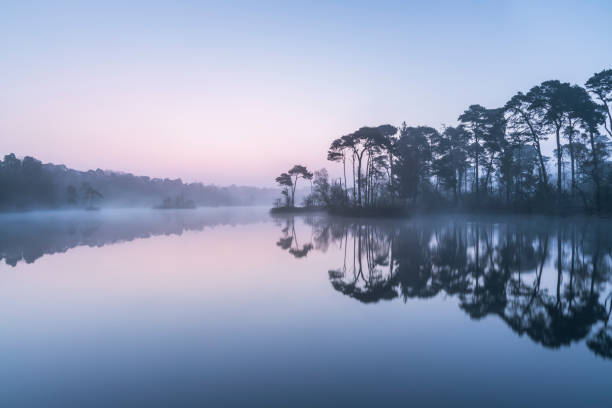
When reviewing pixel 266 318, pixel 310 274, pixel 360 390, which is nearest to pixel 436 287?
pixel 310 274

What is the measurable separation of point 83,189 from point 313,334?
91.7 meters

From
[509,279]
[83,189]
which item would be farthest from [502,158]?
[83,189]

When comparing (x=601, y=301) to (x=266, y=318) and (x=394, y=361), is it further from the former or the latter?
(x=266, y=318)

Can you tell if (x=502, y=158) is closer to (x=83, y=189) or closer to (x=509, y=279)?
(x=509, y=279)

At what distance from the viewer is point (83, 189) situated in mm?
75688

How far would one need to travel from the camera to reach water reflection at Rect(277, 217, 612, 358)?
459cm

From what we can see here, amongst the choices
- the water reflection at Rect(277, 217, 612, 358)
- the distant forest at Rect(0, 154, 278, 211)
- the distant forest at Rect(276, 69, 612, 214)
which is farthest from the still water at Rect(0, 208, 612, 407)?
the distant forest at Rect(0, 154, 278, 211)

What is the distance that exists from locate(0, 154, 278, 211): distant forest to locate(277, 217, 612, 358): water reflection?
251 feet

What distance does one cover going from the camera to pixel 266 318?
16.4 ft

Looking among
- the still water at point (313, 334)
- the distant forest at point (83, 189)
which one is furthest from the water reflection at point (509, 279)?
the distant forest at point (83, 189)

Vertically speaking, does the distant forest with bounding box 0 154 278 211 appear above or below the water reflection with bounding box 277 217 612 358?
above

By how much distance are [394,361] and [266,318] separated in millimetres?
2299

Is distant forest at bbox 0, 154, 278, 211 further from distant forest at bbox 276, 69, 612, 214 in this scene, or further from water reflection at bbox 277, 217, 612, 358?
water reflection at bbox 277, 217, 612, 358

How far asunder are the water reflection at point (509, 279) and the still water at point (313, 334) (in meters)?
0.04
